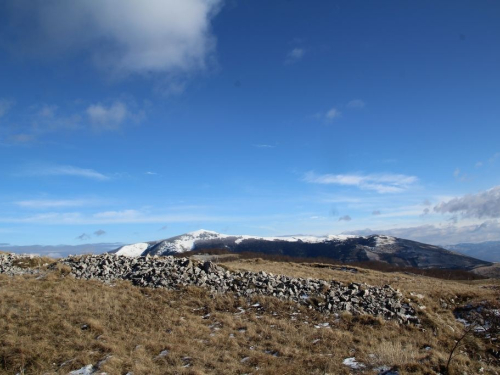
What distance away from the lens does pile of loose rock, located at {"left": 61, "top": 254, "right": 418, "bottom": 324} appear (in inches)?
738

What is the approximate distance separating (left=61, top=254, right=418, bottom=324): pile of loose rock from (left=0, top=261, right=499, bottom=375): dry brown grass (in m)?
1.18

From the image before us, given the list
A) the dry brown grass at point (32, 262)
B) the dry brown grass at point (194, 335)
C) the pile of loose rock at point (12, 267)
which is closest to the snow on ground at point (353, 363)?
the dry brown grass at point (194, 335)

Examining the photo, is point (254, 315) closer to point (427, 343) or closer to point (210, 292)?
point (210, 292)

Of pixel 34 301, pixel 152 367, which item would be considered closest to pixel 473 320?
pixel 152 367

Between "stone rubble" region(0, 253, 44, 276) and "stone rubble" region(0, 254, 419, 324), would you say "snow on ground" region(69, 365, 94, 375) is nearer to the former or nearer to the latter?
→ "stone rubble" region(0, 254, 419, 324)

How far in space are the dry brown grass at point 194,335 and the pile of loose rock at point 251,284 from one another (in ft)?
3.86

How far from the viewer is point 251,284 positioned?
21.9 meters

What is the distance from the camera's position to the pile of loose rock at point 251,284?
738 inches

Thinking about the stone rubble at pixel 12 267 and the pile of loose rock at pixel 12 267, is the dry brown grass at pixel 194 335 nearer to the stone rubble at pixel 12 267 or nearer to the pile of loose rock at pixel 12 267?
the stone rubble at pixel 12 267

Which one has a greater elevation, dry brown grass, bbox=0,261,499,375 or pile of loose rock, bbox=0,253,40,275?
pile of loose rock, bbox=0,253,40,275

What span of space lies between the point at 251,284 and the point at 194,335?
7977 mm

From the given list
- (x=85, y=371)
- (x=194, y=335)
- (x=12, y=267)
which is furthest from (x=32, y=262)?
(x=85, y=371)

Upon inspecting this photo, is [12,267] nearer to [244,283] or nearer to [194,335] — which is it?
[244,283]

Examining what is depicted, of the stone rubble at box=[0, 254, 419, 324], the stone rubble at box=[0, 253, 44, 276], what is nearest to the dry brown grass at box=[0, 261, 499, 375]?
the stone rubble at box=[0, 254, 419, 324]
